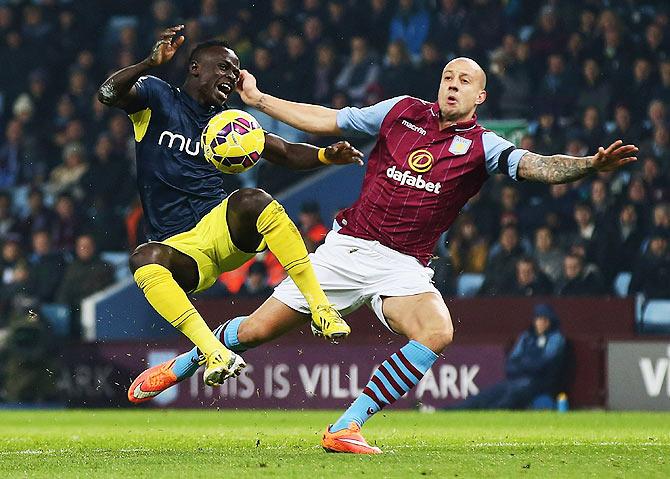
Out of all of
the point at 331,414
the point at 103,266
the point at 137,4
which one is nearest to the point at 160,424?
the point at 331,414

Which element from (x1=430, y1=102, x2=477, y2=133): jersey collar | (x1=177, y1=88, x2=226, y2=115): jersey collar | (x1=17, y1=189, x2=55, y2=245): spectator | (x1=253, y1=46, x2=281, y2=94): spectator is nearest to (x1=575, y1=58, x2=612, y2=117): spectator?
(x1=253, y1=46, x2=281, y2=94): spectator

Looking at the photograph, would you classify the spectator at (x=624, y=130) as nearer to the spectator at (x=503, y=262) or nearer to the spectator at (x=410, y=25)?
the spectator at (x=503, y=262)

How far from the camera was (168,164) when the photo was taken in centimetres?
752

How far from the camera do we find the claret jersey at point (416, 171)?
7.26 m

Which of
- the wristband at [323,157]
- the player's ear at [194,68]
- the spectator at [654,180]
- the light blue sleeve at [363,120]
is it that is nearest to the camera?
the wristband at [323,157]

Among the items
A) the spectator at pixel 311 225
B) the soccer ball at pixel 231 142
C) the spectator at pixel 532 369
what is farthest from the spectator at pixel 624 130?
the soccer ball at pixel 231 142

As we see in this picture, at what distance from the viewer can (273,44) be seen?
52.9 ft

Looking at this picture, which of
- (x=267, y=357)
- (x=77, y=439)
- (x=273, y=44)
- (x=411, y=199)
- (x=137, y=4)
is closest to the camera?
(x=411, y=199)

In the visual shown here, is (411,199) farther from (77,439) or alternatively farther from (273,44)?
(273,44)

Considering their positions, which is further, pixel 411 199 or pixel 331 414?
pixel 331 414

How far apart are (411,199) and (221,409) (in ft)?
19.4

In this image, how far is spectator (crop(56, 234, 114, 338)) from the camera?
560 inches

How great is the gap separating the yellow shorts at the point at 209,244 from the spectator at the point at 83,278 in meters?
6.92

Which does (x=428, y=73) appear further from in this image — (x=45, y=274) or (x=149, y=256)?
(x=149, y=256)
